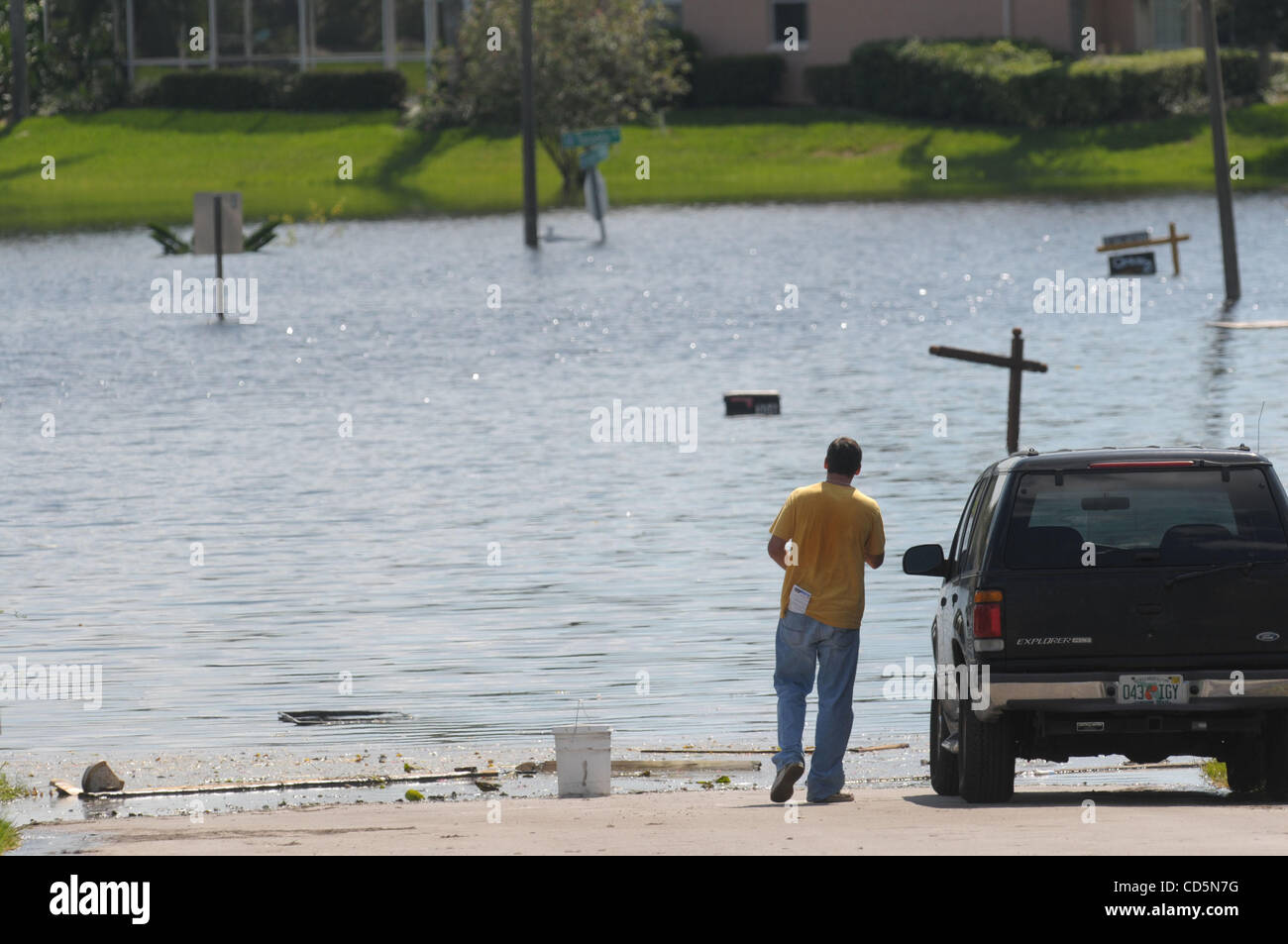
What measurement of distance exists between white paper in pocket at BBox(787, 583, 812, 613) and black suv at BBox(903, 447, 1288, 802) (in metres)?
0.81

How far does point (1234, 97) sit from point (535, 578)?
62.0m

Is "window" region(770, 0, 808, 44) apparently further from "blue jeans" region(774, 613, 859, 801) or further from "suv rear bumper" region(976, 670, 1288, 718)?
"suv rear bumper" region(976, 670, 1288, 718)

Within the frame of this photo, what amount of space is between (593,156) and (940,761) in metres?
47.1

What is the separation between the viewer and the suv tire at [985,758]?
1112 cm

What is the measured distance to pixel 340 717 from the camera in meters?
15.0

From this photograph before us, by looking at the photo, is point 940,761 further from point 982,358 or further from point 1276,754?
point 982,358

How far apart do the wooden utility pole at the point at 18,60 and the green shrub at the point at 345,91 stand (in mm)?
9115

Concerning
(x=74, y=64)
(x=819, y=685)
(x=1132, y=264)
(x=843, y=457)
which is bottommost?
(x=819, y=685)

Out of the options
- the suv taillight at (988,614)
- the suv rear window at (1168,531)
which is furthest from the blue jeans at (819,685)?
the suv rear window at (1168,531)

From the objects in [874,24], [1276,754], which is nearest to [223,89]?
[874,24]

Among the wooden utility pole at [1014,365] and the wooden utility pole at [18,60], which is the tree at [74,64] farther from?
the wooden utility pole at [1014,365]

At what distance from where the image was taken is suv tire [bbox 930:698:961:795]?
11.7m
